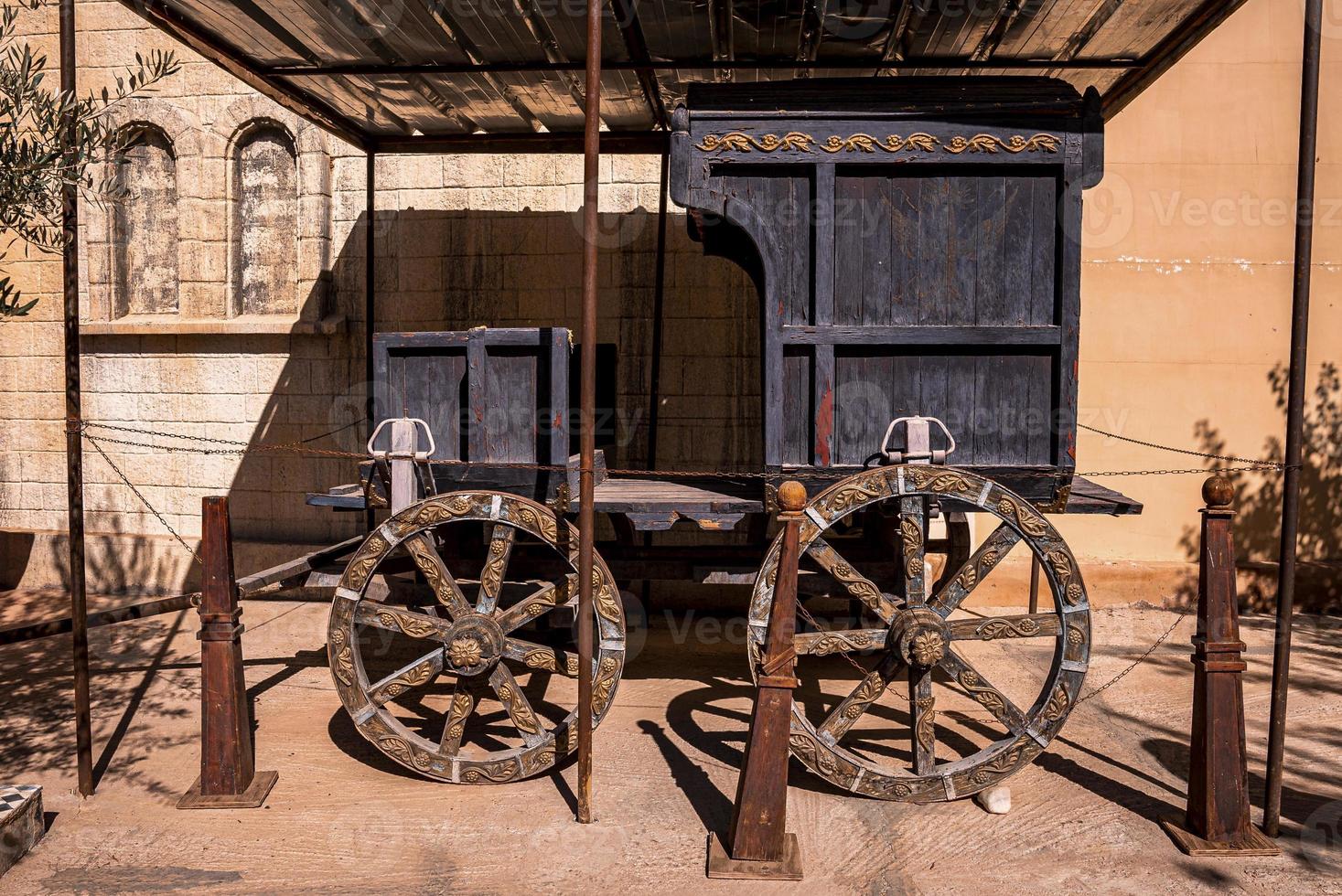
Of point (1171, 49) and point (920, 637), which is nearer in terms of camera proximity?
→ point (920, 637)

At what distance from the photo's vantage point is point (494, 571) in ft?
14.1

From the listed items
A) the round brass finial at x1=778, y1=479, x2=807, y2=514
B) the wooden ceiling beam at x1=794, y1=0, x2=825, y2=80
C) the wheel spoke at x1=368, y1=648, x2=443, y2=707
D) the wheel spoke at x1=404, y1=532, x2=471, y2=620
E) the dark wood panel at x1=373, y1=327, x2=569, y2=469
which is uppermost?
the wooden ceiling beam at x1=794, y1=0, x2=825, y2=80

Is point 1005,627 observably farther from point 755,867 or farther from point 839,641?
point 755,867

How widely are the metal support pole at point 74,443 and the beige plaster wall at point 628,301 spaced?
11.4 feet

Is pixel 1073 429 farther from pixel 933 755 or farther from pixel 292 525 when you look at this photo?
pixel 292 525

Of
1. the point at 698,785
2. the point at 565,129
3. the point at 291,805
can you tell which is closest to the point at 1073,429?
the point at 698,785

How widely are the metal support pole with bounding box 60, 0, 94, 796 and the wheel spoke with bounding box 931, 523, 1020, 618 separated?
3788 millimetres

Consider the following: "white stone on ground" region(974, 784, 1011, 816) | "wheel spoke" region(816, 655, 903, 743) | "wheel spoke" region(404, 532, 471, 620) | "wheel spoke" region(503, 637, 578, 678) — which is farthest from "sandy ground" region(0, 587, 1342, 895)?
"wheel spoke" region(404, 532, 471, 620)

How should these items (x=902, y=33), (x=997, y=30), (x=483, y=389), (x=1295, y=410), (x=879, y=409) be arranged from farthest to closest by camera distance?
(x=902, y=33), (x=997, y=30), (x=483, y=389), (x=879, y=409), (x=1295, y=410)

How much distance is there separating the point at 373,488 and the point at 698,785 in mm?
2187

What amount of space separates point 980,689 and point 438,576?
2499 mm

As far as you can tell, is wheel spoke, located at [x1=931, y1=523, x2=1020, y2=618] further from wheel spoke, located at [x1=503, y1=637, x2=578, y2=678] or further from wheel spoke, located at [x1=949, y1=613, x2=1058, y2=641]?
wheel spoke, located at [x1=503, y1=637, x2=578, y2=678]

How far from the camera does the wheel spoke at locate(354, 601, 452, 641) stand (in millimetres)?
4266

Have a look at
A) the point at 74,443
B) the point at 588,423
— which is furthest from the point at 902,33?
the point at 74,443
